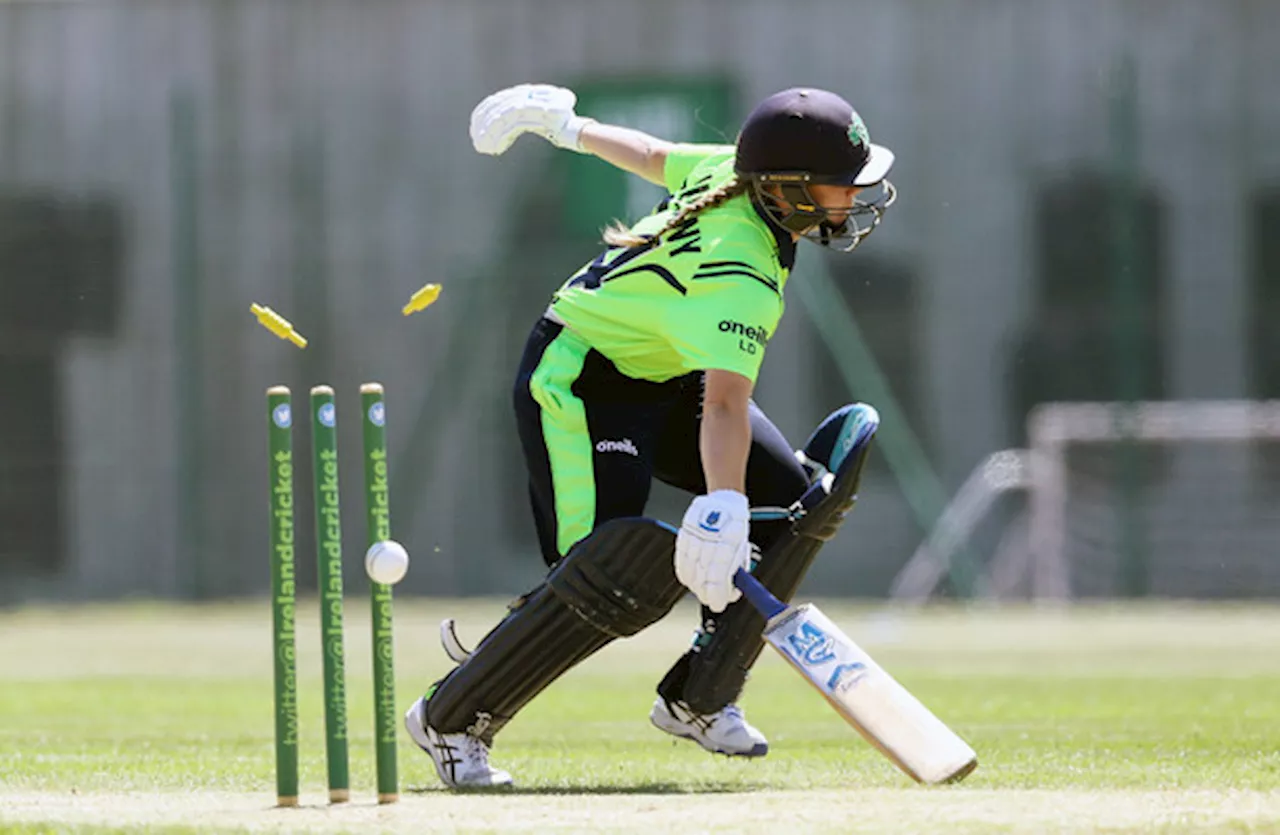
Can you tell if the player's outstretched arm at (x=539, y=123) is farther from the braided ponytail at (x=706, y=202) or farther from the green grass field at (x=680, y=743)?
the green grass field at (x=680, y=743)

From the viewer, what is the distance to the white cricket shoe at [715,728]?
6191 millimetres

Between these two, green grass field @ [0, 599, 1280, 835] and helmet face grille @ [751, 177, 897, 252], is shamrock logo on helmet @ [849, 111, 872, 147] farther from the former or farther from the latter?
green grass field @ [0, 599, 1280, 835]

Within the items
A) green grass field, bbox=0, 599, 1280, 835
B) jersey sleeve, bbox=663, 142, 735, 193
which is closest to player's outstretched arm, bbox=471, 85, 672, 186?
jersey sleeve, bbox=663, 142, 735, 193

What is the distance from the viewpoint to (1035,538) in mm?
16016

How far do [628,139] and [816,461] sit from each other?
1.01 m

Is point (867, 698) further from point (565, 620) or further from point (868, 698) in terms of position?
point (565, 620)

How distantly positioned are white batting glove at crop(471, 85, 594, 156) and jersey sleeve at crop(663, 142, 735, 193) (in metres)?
0.39

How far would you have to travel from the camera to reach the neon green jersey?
5.45m

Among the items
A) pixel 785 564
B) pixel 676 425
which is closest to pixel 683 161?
pixel 676 425

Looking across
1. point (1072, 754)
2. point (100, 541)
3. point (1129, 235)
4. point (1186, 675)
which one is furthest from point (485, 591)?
point (1072, 754)

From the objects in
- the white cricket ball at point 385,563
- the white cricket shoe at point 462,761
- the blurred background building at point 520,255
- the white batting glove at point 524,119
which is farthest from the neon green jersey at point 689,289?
the blurred background building at point 520,255

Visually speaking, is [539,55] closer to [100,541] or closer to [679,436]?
[100,541]

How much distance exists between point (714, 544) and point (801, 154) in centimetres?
99

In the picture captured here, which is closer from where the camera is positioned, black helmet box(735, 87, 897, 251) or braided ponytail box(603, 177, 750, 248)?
black helmet box(735, 87, 897, 251)
